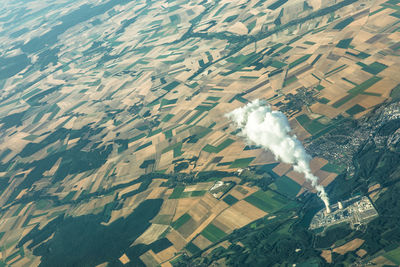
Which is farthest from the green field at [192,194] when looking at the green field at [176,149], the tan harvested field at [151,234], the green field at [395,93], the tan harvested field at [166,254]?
the green field at [395,93]

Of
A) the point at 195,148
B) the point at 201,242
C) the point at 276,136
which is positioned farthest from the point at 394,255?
the point at 195,148

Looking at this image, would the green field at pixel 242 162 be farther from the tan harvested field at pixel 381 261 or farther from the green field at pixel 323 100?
the tan harvested field at pixel 381 261

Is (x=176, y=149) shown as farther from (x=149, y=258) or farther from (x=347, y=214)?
(x=347, y=214)

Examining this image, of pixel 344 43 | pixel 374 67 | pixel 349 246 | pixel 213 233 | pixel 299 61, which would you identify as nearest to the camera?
pixel 349 246

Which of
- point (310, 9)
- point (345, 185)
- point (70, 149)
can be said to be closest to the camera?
point (345, 185)

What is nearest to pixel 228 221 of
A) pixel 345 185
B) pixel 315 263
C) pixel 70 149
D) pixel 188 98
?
pixel 315 263

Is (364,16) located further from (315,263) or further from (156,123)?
(315,263)

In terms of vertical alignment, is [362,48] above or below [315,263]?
above

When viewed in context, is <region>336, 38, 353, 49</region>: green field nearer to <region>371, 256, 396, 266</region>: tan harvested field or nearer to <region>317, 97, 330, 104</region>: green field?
<region>317, 97, 330, 104</region>: green field
